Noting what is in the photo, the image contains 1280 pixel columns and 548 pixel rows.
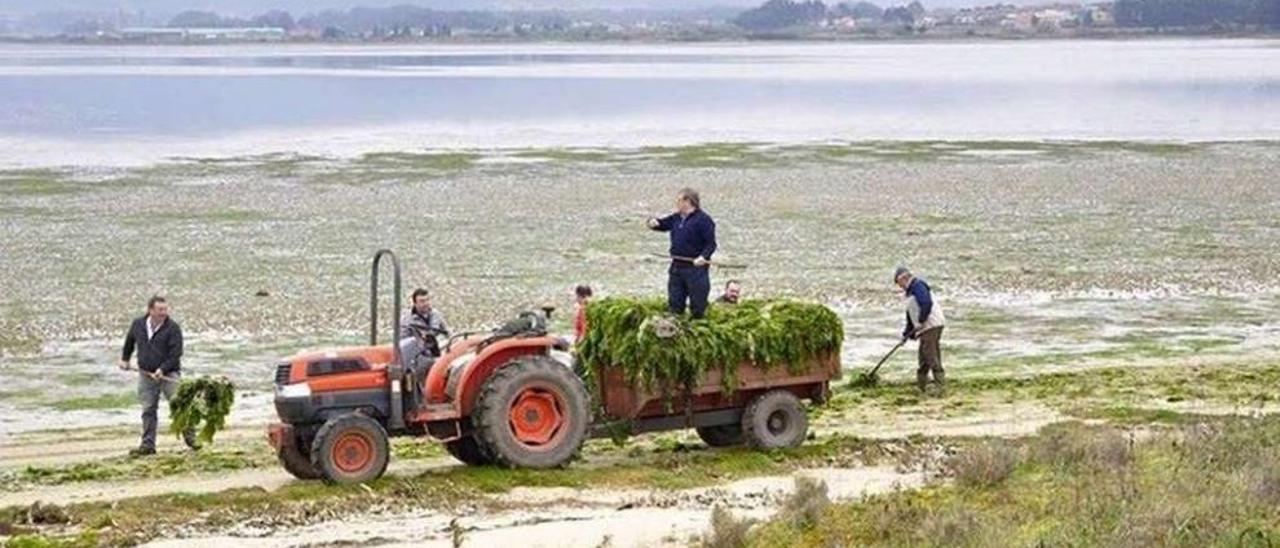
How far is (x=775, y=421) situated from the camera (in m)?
17.8

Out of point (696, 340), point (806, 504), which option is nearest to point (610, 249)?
point (696, 340)

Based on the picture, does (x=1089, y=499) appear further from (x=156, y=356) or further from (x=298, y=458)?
(x=156, y=356)

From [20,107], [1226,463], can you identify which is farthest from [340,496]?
[20,107]


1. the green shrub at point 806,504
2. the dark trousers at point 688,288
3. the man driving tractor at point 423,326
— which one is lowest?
the green shrub at point 806,504

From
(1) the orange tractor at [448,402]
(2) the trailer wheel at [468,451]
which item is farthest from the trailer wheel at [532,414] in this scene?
(2) the trailer wheel at [468,451]

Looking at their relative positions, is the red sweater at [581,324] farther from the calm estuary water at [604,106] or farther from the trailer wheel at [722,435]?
the calm estuary water at [604,106]

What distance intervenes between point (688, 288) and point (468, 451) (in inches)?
87.9

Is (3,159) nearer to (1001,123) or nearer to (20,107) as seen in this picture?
(1001,123)

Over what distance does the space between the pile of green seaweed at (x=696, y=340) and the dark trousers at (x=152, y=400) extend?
379cm

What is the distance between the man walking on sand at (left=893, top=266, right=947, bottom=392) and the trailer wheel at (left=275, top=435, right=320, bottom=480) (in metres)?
7.39

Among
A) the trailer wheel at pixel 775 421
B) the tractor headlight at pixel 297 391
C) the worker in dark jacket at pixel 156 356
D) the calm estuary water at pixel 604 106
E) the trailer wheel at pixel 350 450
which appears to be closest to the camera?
the trailer wheel at pixel 350 450

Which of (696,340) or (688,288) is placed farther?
(688,288)

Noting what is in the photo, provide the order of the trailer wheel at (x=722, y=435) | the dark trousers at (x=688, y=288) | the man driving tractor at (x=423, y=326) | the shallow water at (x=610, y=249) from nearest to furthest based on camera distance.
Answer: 1. the man driving tractor at (x=423, y=326)
2. the dark trousers at (x=688, y=288)
3. the trailer wheel at (x=722, y=435)
4. the shallow water at (x=610, y=249)

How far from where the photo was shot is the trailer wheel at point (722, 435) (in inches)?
707
